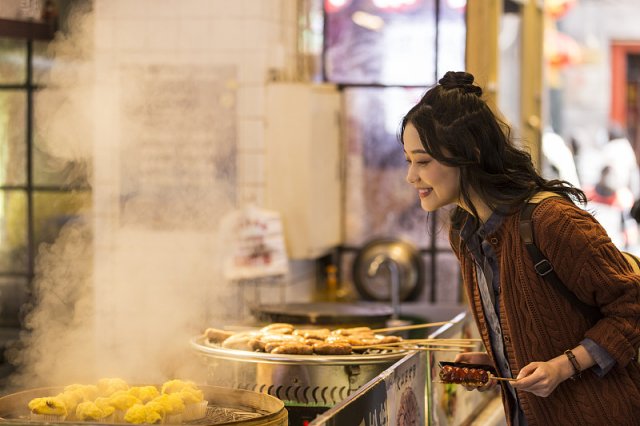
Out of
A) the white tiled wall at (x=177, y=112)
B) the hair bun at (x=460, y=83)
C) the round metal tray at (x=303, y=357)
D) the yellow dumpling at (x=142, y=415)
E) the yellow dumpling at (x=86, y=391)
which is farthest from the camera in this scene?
the white tiled wall at (x=177, y=112)

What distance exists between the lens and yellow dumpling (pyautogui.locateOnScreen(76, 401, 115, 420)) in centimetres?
283

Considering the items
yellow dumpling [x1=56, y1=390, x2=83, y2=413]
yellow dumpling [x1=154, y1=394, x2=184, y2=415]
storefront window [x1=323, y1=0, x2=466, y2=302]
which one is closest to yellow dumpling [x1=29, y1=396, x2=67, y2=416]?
yellow dumpling [x1=56, y1=390, x2=83, y2=413]

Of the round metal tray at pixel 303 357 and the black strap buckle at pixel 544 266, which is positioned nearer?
the black strap buckle at pixel 544 266

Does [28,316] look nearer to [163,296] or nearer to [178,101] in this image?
[163,296]

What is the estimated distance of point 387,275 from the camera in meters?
7.18

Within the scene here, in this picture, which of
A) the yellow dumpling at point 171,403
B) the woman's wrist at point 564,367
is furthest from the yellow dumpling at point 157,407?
the woman's wrist at point 564,367

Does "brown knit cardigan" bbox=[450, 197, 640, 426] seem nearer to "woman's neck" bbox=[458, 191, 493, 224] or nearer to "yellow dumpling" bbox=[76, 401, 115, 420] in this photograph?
"woman's neck" bbox=[458, 191, 493, 224]

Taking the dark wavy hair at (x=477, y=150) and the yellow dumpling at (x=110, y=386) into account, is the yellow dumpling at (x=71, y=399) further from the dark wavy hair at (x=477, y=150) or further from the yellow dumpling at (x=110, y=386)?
the dark wavy hair at (x=477, y=150)

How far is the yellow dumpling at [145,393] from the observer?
117 inches

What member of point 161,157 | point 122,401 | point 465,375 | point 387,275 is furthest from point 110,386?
point 387,275

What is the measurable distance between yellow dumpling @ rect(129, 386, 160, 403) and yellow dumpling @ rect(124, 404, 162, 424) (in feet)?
0.43

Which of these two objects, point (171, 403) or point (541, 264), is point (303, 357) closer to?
point (171, 403)

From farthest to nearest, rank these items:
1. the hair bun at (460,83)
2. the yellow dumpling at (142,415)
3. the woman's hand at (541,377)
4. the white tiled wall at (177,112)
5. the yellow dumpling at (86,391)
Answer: the white tiled wall at (177,112), the yellow dumpling at (86,391), the hair bun at (460,83), the yellow dumpling at (142,415), the woman's hand at (541,377)

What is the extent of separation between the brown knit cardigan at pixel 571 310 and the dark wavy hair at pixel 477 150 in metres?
0.07
